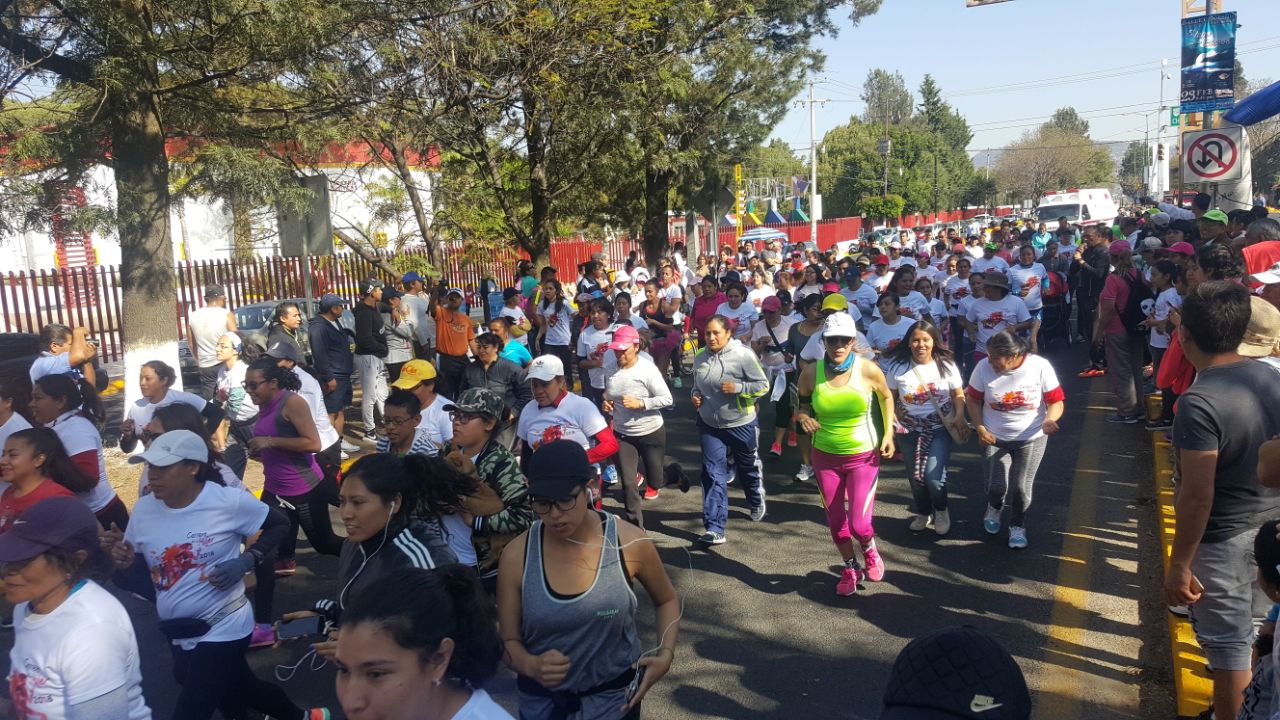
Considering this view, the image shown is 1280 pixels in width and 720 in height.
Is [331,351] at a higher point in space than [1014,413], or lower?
higher

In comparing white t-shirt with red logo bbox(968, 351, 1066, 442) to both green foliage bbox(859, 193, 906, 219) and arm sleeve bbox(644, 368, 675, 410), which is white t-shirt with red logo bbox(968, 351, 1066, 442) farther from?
green foliage bbox(859, 193, 906, 219)

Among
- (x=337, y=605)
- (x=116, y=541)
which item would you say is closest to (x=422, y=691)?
(x=337, y=605)

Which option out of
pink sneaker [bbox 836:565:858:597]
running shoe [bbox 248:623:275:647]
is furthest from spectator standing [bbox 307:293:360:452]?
pink sneaker [bbox 836:565:858:597]

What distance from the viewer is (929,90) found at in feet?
356

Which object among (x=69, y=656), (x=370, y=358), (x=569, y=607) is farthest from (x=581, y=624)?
(x=370, y=358)

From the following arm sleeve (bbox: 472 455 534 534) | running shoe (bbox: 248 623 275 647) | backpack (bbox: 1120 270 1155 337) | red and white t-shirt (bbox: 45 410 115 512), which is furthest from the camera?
backpack (bbox: 1120 270 1155 337)

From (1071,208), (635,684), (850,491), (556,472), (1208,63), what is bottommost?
(850,491)

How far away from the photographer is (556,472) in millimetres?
3219

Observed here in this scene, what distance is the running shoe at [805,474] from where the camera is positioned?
8.91 metres

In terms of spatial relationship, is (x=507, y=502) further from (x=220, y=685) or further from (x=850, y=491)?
(x=850, y=491)

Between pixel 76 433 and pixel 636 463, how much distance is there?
3.69 m

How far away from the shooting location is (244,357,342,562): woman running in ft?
19.9

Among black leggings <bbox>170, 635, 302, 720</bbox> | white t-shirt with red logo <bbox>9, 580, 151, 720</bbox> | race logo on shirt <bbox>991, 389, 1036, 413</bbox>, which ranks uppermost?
race logo on shirt <bbox>991, 389, 1036, 413</bbox>

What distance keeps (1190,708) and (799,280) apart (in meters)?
10.6
